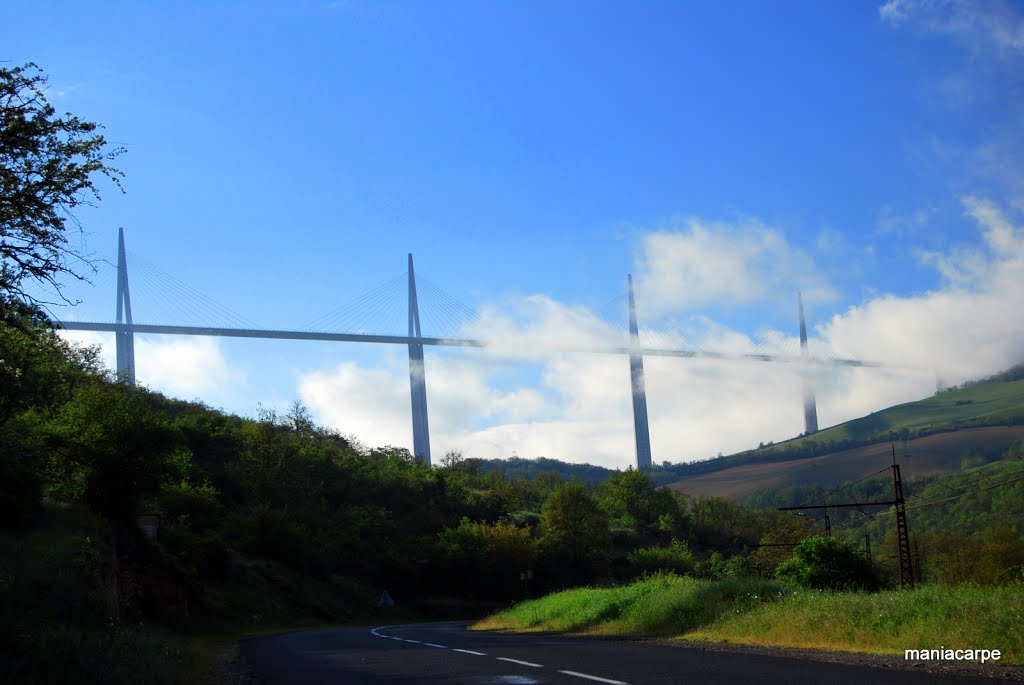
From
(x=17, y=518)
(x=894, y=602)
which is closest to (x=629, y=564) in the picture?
(x=17, y=518)

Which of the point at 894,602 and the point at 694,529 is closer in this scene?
the point at 894,602

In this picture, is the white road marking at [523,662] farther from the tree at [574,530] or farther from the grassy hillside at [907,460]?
the grassy hillside at [907,460]

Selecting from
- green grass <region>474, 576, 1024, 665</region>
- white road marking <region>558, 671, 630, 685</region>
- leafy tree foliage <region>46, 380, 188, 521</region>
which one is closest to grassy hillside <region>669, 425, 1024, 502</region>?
leafy tree foliage <region>46, 380, 188, 521</region>

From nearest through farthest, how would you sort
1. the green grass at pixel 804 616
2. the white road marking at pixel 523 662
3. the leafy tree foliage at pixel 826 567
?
the green grass at pixel 804 616 < the white road marking at pixel 523 662 < the leafy tree foliage at pixel 826 567

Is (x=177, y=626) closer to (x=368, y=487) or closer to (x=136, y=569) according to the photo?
(x=136, y=569)

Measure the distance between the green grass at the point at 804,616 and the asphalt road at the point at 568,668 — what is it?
2.07 m

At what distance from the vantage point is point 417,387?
13188 cm

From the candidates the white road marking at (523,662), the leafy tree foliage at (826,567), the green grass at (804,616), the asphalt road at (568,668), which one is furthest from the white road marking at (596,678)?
the leafy tree foliage at (826,567)

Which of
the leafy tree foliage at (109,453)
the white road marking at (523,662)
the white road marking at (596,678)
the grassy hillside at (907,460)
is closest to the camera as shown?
the white road marking at (596,678)

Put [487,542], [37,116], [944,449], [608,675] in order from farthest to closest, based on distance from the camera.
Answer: [944,449]
[487,542]
[37,116]
[608,675]

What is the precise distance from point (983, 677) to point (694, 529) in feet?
432

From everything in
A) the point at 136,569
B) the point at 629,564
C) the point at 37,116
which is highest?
the point at 37,116

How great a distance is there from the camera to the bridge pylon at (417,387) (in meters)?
129

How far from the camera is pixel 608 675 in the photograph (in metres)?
12.1
